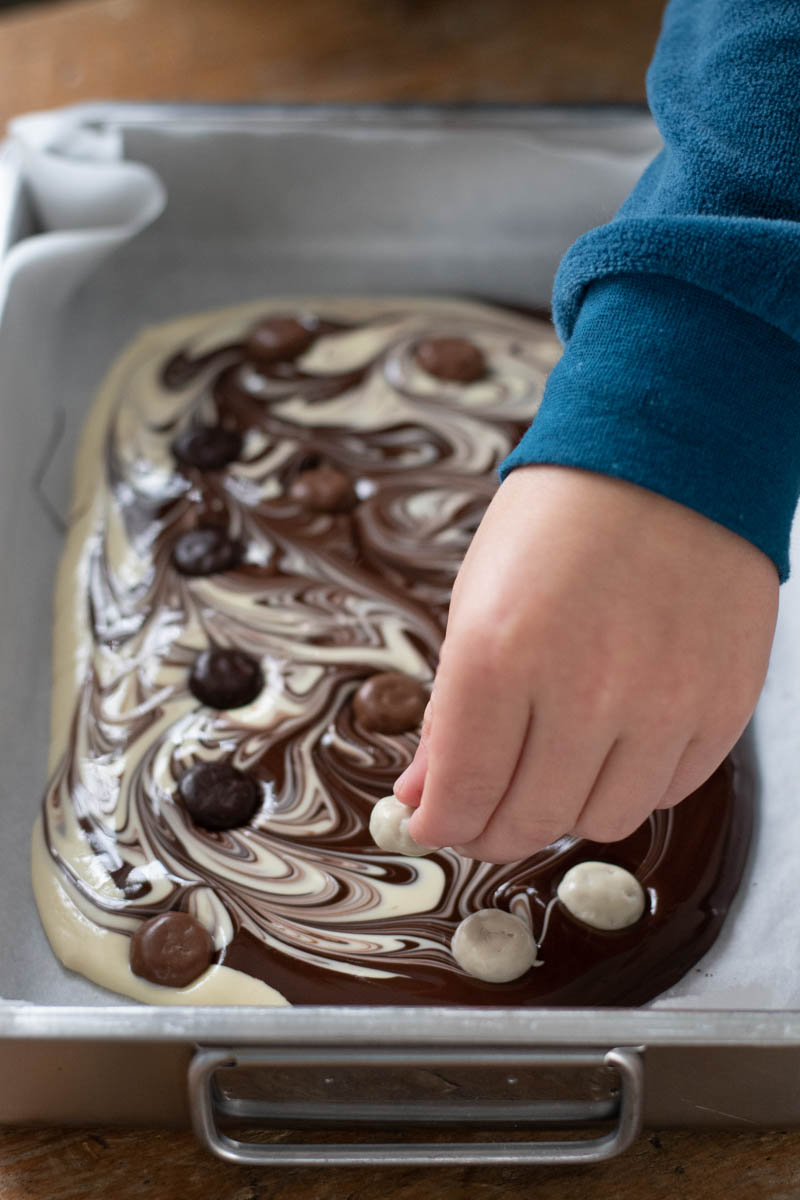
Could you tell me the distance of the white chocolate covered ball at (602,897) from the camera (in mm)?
732

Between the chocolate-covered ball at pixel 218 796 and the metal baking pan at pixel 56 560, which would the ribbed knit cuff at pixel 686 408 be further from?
the chocolate-covered ball at pixel 218 796

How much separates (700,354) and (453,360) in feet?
1.96

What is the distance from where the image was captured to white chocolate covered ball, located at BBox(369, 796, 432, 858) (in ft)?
2.50

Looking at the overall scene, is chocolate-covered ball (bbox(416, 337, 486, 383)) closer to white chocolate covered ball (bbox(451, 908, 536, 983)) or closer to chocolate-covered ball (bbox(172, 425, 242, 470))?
chocolate-covered ball (bbox(172, 425, 242, 470))

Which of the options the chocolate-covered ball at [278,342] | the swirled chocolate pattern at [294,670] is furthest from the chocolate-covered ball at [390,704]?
the chocolate-covered ball at [278,342]

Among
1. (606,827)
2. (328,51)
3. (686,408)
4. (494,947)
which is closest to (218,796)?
(494,947)

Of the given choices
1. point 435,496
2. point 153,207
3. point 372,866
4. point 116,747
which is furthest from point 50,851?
point 153,207

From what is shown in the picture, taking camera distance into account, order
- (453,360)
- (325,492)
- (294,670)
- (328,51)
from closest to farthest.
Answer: (294,670), (325,492), (453,360), (328,51)

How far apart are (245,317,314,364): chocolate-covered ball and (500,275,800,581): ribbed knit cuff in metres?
0.62

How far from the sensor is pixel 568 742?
20.6 inches

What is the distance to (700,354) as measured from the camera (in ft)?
1.70

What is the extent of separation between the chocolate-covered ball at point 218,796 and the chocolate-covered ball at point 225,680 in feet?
0.20

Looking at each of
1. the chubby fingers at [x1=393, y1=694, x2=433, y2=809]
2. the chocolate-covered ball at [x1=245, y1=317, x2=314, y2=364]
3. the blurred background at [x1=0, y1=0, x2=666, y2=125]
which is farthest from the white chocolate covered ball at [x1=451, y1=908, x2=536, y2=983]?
the blurred background at [x1=0, y1=0, x2=666, y2=125]

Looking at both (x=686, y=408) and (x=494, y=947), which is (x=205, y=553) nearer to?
(x=494, y=947)
